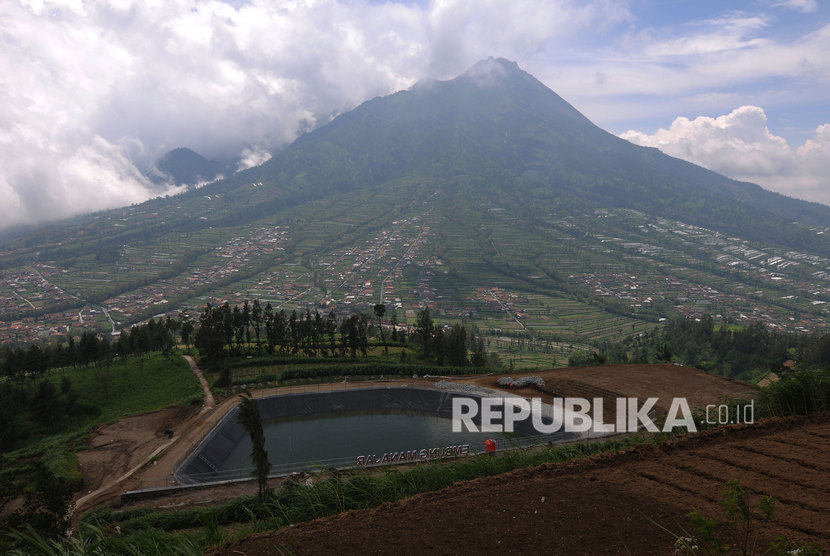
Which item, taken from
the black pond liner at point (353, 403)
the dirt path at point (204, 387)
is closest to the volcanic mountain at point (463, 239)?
the dirt path at point (204, 387)

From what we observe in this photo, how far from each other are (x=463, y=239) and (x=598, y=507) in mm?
98655

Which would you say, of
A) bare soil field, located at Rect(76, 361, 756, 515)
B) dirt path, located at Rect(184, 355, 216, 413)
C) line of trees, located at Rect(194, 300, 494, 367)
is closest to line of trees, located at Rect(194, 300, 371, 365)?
line of trees, located at Rect(194, 300, 494, 367)

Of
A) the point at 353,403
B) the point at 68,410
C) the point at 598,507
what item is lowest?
the point at 353,403

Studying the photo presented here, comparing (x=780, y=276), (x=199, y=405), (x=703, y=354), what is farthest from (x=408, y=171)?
(x=199, y=405)

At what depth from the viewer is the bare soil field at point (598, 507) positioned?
4.66 metres

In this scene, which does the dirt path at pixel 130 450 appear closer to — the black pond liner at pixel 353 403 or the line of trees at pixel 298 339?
the black pond liner at pixel 353 403

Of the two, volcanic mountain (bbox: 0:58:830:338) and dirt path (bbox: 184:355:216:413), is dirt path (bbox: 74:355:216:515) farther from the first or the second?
volcanic mountain (bbox: 0:58:830:338)

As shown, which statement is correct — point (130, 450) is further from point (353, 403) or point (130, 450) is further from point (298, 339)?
point (298, 339)

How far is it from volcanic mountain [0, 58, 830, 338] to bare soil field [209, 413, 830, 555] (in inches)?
2055

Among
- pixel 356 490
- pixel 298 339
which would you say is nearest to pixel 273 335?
pixel 298 339

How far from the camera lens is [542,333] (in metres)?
56.5

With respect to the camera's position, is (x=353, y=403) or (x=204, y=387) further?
(x=204, y=387)

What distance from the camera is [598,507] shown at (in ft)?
17.3

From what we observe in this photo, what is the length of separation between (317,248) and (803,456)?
97461mm
